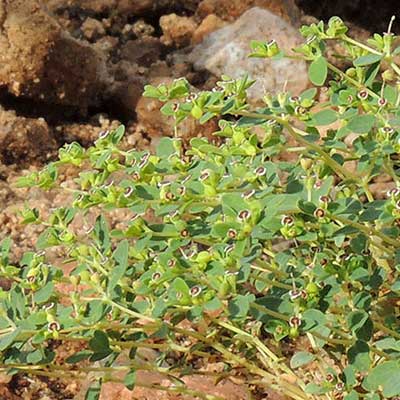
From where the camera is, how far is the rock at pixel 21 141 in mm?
2711

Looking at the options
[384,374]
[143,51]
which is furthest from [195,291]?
[143,51]

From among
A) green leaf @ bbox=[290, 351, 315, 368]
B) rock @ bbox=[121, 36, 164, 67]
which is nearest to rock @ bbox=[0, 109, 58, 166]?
rock @ bbox=[121, 36, 164, 67]

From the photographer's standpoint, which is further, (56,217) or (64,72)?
(64,72)

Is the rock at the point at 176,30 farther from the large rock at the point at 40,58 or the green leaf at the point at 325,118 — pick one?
the green leaf at the point at 325,118

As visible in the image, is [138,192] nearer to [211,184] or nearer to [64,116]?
[211,184]

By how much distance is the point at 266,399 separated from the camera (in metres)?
2.01

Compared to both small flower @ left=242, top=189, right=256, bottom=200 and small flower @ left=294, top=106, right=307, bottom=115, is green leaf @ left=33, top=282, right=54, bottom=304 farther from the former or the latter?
small flower @ left=294, top=106, right=307, bottom=115

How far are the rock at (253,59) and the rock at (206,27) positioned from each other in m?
0.03

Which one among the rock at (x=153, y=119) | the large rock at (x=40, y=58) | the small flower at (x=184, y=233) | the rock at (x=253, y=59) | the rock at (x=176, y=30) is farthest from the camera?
the rock at (x=176, y=30)

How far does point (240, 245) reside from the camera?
1.29 m

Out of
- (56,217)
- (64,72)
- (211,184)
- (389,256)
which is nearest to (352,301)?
(389,256)

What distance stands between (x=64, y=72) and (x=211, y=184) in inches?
58.3

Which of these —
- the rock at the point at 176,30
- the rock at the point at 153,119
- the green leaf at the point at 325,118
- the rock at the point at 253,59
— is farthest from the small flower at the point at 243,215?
the rock at the point at 176,30

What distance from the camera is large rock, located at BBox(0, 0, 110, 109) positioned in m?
2.69
